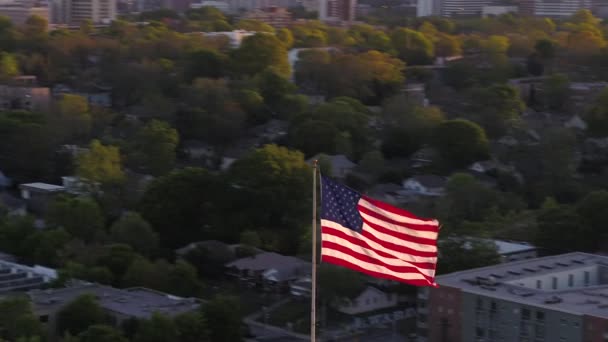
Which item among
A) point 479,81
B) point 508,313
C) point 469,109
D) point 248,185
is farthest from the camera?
point 479,81

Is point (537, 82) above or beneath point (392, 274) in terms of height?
beneath

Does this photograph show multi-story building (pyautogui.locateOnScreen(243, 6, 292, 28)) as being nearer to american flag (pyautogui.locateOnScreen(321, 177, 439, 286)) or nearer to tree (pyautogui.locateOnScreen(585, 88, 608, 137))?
tree (pyautogui.locateOnScreen(585, 88, 608, 137))

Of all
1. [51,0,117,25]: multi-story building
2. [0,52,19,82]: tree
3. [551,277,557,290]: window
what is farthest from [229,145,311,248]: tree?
[51,0,117,25]: multi-story building

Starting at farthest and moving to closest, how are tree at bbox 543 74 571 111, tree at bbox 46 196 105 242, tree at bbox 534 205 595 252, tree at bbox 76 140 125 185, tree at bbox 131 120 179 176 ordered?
1. tree at bbox 543 74 571 111
2. tree at bbox 131 120 179 176
3. tree at bbox 76 140 125 185
4. tree at bbox 46 196 105 242
5. tree at bbox 534 205 595 252

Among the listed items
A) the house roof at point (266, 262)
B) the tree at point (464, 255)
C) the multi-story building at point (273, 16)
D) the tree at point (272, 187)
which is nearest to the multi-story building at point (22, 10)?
the multi-story building at point (273, 16)

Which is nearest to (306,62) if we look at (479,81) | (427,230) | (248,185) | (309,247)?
(479,81)

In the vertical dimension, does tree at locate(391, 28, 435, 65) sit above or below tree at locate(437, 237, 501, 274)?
above

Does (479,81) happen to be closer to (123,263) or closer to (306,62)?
(306,62)
